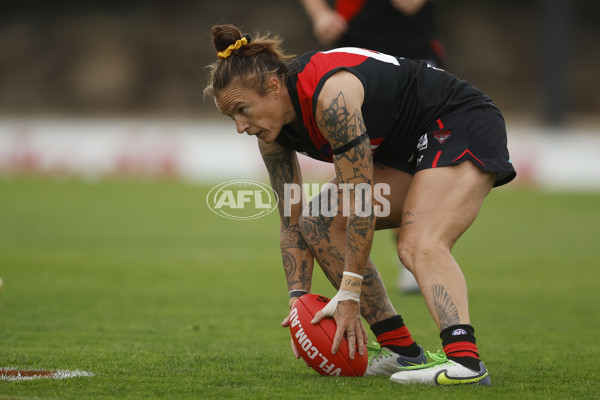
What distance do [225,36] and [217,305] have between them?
3058 mm

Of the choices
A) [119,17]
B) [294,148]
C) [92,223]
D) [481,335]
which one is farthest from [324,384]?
[119,17]

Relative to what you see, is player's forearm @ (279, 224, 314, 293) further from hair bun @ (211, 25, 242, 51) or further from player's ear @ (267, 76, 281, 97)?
hair bun @ (211, 25, 242, 51)

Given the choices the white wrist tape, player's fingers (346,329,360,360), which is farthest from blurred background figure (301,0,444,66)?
player's fingers (346,329,360,360)

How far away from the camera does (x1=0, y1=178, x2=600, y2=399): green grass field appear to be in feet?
12.9

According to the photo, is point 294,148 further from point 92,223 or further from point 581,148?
point 581,148

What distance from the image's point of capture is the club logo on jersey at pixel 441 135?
13.6 ft

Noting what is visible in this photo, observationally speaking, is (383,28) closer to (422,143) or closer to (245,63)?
(422,143)

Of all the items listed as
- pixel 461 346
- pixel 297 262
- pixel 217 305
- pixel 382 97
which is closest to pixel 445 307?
pixel 461 346

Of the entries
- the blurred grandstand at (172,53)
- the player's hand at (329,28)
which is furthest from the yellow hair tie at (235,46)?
the blurred grandstand at (172,53)

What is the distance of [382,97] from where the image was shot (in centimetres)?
404

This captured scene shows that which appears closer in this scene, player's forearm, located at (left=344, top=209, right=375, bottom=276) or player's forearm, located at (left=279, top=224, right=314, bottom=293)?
player's forearm, located at (left=344, top=209, right=375, bottom=276)

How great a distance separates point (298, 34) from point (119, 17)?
7.27 meters

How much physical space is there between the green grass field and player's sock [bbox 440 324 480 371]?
0.13 meters

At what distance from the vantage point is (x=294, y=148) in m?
4.32
